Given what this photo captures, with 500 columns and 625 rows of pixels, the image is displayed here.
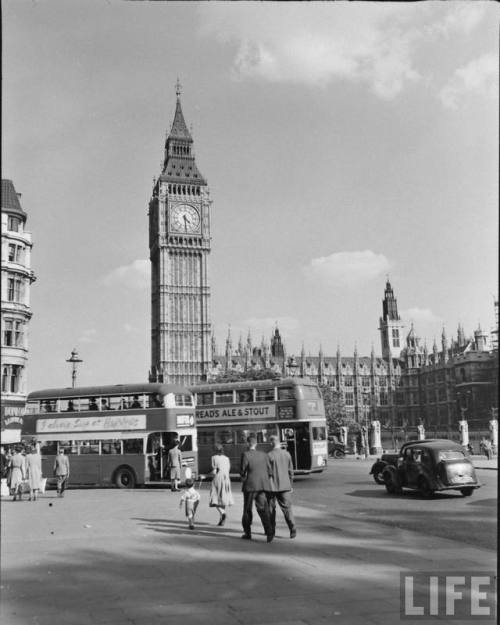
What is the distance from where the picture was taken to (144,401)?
20.7 metres

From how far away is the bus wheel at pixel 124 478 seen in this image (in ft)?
67.5

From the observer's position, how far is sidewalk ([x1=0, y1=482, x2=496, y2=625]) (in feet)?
→ 19.5

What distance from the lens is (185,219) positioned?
95.1 metres

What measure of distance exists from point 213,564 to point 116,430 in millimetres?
13083

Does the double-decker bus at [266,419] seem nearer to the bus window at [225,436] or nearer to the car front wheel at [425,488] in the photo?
the bus window at [225,436]

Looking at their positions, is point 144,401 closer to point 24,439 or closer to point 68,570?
point 24,439

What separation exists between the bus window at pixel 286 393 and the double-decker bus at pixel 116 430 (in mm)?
3310

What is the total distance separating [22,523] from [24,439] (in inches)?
387

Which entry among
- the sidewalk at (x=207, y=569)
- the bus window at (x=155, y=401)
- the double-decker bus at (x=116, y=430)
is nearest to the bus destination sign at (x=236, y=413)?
the double-decker bus at (x=116, y=430)

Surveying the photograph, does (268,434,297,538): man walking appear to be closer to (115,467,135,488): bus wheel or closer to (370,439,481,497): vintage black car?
(370,439,481,497): vintage black car

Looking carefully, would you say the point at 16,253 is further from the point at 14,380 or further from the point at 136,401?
the point at 136,401

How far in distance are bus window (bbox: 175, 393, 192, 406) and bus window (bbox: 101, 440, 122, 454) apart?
223cm

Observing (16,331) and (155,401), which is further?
(16,331)

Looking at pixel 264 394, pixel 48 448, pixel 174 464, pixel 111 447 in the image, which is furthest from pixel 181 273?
pixel 174 464
